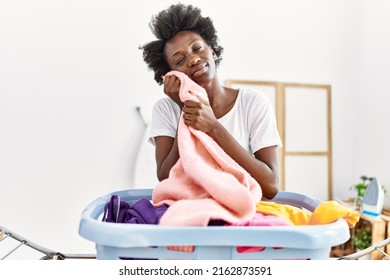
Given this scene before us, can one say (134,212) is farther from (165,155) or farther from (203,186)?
(165,155)

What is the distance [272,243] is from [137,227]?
146 mm

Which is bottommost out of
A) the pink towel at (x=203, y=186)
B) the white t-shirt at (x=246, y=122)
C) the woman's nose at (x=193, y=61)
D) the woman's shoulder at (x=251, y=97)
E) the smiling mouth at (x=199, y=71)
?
the pink towel at (x=203, y=186)

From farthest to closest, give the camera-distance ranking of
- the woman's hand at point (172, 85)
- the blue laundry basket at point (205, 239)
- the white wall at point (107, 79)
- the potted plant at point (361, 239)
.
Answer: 1. the potted plant at point (361, 239)
2. the white wall at point (107, 79)
3. the woman's hand at point (172, 85)
4. the blue laundry basket at point (205, 239)

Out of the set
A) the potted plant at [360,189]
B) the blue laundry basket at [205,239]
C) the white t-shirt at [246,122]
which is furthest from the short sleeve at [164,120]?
the potted plant at [360,189]

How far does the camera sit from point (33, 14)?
152 cm

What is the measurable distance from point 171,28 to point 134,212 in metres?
0.40

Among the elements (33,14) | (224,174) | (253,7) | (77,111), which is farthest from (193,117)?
(253,7)

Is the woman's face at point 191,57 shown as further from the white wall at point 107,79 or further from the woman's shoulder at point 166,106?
the white wall at point 107,79

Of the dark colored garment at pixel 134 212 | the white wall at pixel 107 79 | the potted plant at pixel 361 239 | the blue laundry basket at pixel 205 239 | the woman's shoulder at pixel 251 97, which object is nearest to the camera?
the blue laundry basket at pixel 205 239

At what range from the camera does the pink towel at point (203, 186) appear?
44cm

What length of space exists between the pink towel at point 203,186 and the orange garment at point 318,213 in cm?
3

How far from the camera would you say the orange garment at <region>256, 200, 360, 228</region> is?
1.49 ft
